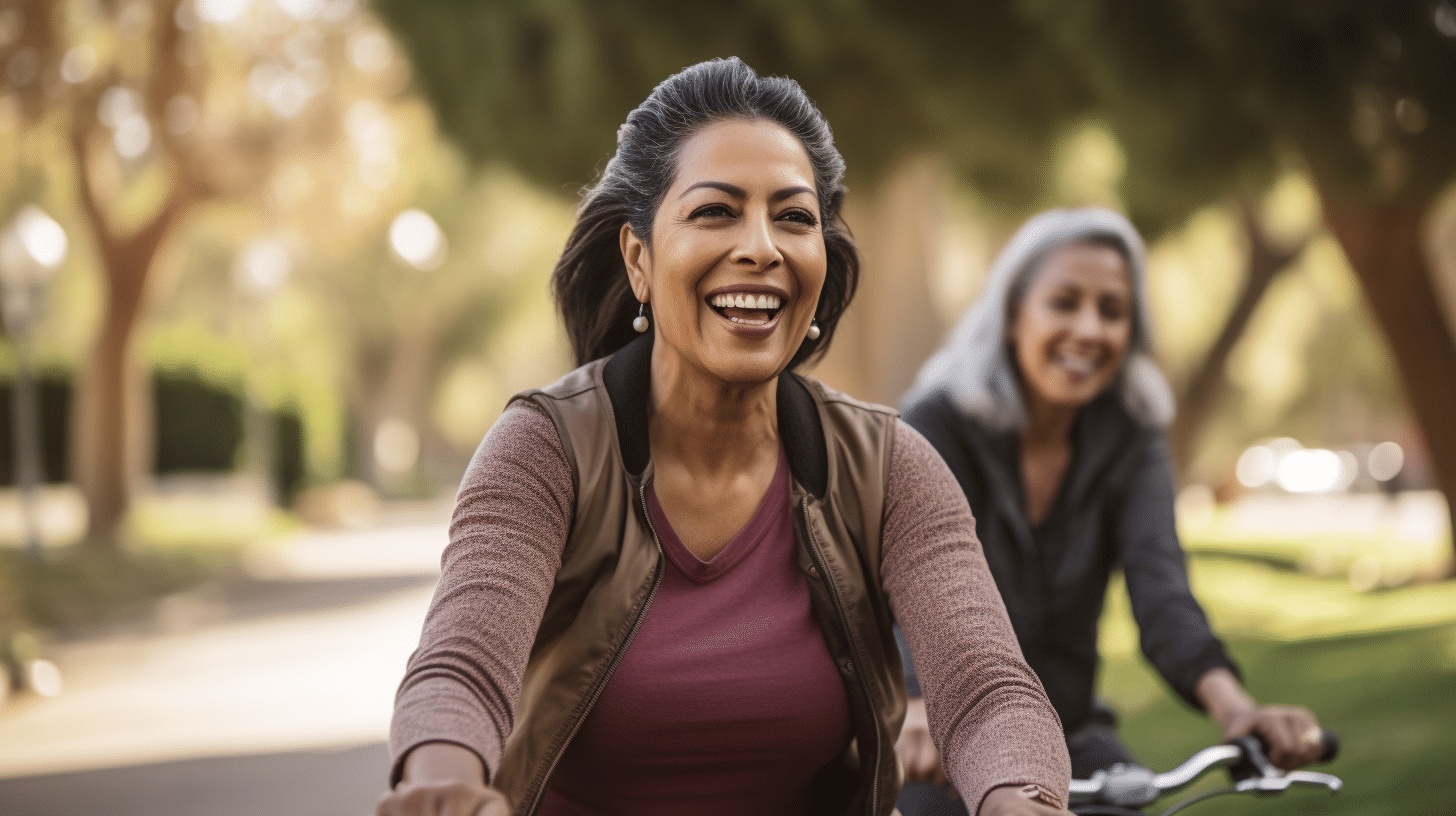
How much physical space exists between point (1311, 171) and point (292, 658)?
8.43 metres

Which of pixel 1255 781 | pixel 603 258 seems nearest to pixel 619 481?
pixel 603 258

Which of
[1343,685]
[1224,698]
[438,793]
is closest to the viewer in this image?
[438,793]

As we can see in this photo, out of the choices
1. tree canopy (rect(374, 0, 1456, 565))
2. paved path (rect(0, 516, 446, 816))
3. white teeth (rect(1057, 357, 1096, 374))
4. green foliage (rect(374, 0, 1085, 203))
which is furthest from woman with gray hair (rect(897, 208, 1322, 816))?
green foliage (rect(374, 0, 1085, 203))

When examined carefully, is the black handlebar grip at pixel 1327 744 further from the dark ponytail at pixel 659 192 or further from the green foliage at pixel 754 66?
the green foliage at pixel 754 66

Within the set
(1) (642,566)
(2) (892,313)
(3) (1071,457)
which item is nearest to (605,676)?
(1) (642,566)

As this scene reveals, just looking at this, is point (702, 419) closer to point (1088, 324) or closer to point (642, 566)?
point (642, 566)

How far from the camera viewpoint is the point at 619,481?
2264 mm

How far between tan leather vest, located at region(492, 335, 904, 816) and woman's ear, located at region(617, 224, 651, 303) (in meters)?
0.09

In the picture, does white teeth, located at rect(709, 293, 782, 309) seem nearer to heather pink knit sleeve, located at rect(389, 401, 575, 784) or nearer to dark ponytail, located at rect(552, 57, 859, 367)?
dark ponytail, located at rect(552, 57, 859, 367)

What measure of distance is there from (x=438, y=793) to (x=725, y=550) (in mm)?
709

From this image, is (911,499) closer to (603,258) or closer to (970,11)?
(603,258)

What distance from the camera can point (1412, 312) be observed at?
10.2 m

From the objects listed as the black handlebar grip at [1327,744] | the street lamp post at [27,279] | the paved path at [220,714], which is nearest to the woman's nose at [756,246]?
the black handlebar grip at [1327,744]

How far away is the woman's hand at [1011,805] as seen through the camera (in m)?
2.01
